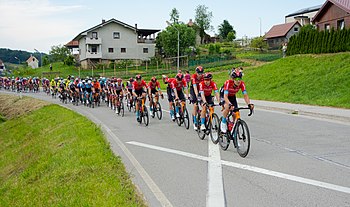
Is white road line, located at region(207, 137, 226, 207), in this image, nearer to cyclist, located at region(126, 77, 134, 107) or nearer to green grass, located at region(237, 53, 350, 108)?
cyclist, located at region(126, 77, 134, 107)

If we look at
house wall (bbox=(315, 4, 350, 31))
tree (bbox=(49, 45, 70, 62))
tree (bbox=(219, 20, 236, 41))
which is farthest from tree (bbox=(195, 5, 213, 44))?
house wall (bbox=(315, 4, 350, 31))

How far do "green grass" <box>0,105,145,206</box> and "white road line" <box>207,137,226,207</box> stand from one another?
1094mm

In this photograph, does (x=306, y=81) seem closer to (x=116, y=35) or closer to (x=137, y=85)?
(x=137, y=85)

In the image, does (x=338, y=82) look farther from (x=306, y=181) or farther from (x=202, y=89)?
(x=306, y=181)

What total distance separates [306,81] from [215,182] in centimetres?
2097

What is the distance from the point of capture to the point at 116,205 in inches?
247

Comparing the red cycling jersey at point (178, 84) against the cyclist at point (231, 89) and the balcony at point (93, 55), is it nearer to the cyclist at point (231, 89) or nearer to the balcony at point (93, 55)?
the cyclist at point (231, 89)

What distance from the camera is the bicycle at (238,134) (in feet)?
30.7

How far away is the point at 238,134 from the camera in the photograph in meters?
9.70

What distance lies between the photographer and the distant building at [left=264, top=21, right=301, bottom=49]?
8144 cm

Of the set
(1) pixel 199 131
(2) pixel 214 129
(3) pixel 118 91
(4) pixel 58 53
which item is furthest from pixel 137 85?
(4) pixel 58 53

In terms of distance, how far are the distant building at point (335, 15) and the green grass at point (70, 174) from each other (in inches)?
1058

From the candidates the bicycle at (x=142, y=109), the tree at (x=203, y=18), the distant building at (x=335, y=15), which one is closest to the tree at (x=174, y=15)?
the tree at (x=203, y=18)

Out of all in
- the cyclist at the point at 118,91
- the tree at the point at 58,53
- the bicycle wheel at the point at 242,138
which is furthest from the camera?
the tree at the point at 58,53
